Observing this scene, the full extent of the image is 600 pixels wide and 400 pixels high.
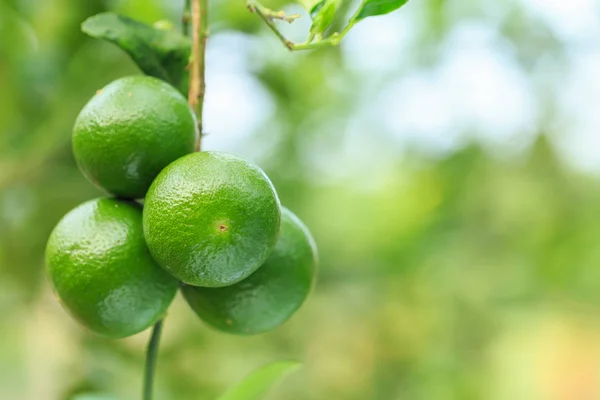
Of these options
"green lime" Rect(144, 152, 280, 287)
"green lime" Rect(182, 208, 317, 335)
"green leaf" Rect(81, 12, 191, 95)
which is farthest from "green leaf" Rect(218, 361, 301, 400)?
"green leaf" Rect(81, 12, 191, 95)

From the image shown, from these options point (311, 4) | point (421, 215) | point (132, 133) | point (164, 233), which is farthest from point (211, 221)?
point (421, 215)

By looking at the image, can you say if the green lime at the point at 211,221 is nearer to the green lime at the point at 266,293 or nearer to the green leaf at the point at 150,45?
the green lime at the point at 266,293

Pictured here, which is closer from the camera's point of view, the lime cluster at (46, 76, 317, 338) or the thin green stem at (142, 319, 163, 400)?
the lime cluster at (46, 76, 317, 338)

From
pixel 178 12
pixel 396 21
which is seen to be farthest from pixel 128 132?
pixel 396 21

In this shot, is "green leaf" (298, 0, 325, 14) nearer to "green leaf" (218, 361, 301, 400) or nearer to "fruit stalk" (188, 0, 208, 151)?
"fruit stalk" (188, 0, 208, 151)

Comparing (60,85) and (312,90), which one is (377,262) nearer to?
(312,90)

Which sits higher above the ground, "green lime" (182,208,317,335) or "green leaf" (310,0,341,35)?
"green leaf" (310,0,341,35)

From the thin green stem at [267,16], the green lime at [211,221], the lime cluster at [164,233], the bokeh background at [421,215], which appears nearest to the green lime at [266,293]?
the lime cluster at [164,233]

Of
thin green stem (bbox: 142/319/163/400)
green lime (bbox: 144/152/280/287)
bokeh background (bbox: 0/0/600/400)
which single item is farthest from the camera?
bokeh background (bbox: 0/0/600/400)
